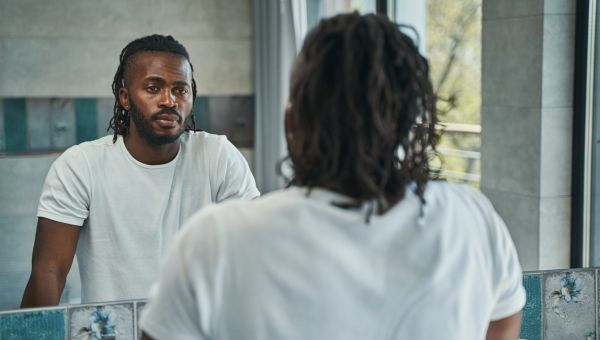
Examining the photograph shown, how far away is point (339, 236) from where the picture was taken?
73 centimetres

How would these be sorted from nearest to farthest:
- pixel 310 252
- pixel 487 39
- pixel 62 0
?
pixel 310 252
pixel 62 0
pixel 487 39

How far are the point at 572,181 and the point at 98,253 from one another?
943 mm

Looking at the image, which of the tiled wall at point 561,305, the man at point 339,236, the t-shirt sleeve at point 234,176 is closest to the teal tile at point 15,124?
the t-shirt sleeve at point 234,176

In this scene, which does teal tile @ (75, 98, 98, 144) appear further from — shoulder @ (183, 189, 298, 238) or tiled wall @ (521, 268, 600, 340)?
tiled wall @ (521, 268, 600, 340)

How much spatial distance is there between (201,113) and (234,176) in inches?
5.1

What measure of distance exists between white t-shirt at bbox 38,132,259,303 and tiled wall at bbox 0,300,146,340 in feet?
0.14

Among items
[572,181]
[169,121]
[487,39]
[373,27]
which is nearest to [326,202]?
[373,27]

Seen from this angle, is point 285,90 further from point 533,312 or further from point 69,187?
point 533,312

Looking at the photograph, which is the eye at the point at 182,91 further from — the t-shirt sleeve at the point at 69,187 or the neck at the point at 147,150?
the t-shirt sleeve at the point at 69,187

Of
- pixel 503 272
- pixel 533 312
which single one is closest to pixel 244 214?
pixel 503 272

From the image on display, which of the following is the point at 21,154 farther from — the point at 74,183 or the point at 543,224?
the point at 543,224

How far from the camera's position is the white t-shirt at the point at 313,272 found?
2.31 ft

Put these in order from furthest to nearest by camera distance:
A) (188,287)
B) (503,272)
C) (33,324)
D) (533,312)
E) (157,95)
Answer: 1. (533,312)
2. (33,324)
3. (157,95)
4. (503,272)
5. (188,287)

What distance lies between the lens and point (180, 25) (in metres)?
1.29
